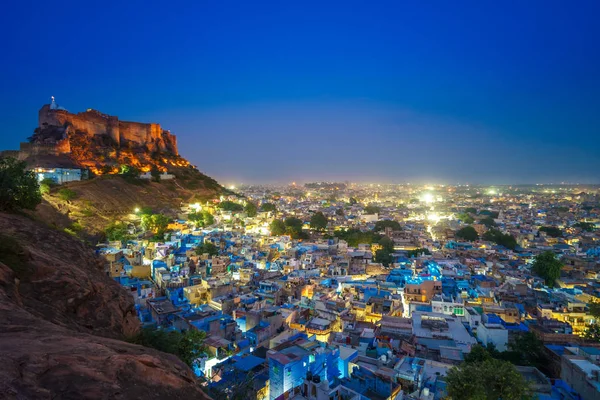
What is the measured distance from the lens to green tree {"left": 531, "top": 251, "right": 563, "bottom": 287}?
832 inches

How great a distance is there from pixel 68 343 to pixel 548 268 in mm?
24758

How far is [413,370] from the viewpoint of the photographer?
9516mm

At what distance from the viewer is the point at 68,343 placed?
328 cm

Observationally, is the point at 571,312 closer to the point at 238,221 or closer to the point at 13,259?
the point at 13,259

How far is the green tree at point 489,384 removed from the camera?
312 inches

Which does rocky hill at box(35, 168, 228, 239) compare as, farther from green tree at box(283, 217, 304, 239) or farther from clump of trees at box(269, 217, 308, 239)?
green tree at box(283, 217, 304, 239)

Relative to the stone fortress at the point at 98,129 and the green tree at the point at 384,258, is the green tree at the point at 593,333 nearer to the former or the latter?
the green tree at the point at 384,258

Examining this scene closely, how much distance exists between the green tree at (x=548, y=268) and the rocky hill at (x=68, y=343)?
2287 cm

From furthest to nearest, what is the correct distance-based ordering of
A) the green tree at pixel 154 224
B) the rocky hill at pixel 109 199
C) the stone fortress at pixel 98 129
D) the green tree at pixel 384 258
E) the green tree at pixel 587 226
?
the green tree at pixel 587 226 < the stone fortress at pixel 98 129 < the green tree at pixel 154 224 < the rocky hill at pixel 109 199 < the green tree at pixel 384 258

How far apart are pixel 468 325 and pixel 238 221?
2523 centimetres

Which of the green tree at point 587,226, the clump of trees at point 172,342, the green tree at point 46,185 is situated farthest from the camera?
the green tree at point 587,226

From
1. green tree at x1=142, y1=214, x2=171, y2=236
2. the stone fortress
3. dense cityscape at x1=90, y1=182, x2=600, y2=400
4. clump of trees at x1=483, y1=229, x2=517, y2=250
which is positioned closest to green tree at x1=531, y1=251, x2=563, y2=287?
dense cityscape at x1=90, y1=182, x2=600, y2=400

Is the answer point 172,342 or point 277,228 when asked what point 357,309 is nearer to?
point 172,342

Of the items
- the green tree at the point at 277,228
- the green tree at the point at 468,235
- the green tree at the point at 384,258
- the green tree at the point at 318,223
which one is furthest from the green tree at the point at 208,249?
the green tree at the point at 468,235
